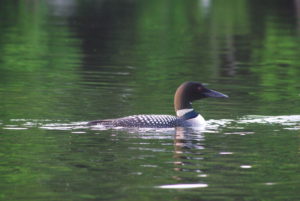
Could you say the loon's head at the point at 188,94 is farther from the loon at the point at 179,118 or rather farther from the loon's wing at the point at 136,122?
the loon's wing at the point at 136,122

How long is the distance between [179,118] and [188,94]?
80 centimetres

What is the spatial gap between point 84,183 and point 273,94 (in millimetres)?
10414

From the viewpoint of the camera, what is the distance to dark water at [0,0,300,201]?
11867mm

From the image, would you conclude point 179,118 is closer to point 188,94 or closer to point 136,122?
point 188,94

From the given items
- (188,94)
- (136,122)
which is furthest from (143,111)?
(136,122)

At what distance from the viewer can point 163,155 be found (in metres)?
13.8

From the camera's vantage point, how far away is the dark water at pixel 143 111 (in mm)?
11867

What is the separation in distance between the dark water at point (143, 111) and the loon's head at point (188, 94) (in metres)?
0.49

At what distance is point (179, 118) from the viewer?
16.6 m

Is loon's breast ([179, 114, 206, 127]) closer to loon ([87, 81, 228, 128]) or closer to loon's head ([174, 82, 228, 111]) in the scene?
loon ([87, 81, 228, 128])

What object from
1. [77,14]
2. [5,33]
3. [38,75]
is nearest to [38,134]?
[38,75]

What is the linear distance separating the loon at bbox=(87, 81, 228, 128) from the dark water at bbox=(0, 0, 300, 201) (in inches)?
Answer: 7.3

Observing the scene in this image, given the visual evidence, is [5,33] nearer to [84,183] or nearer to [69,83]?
[69,83]

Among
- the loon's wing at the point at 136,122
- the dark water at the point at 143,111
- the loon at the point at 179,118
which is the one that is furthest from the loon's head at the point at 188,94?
the loon's wing at the point at 136,122
